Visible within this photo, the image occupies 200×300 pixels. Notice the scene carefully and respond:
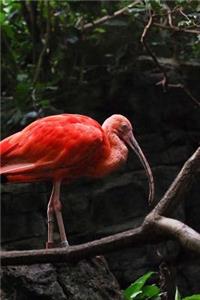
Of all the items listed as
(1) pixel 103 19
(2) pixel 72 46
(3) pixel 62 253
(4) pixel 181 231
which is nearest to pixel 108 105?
(2) pixel 72 46

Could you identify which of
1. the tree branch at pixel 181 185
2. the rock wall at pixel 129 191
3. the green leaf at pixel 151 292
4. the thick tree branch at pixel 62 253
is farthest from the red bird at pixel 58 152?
the rock wall at pixel 129 191

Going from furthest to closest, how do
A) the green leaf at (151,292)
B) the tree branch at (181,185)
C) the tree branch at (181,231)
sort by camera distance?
the green leaf at (151,292)
the tree branch at (181,185)
the tree branch at (181,231)

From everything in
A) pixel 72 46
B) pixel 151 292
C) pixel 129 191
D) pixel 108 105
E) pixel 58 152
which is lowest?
pixel 129 191

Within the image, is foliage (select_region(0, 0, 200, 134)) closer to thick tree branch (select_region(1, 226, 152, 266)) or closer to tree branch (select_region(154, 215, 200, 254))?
thick tree branch (select_region(1, 226, 152, 266))

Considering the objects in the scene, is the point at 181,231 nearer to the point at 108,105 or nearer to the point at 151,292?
the point at 151,292

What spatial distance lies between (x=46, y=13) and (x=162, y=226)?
3.77 metres

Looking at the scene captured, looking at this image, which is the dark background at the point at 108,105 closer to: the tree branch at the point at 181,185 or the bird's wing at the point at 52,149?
the bird's wing at the point at 52,149

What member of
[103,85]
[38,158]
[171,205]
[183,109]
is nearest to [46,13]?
[103,85]

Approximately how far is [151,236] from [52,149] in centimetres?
91

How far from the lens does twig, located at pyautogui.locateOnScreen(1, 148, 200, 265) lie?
8.10ft

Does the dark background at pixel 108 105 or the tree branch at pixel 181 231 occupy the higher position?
the tree branch at pixel 181 231

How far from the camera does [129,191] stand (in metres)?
5.82

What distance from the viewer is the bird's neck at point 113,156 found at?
3.52 m

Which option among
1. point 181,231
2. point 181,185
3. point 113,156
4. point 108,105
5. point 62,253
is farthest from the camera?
point 108,105
